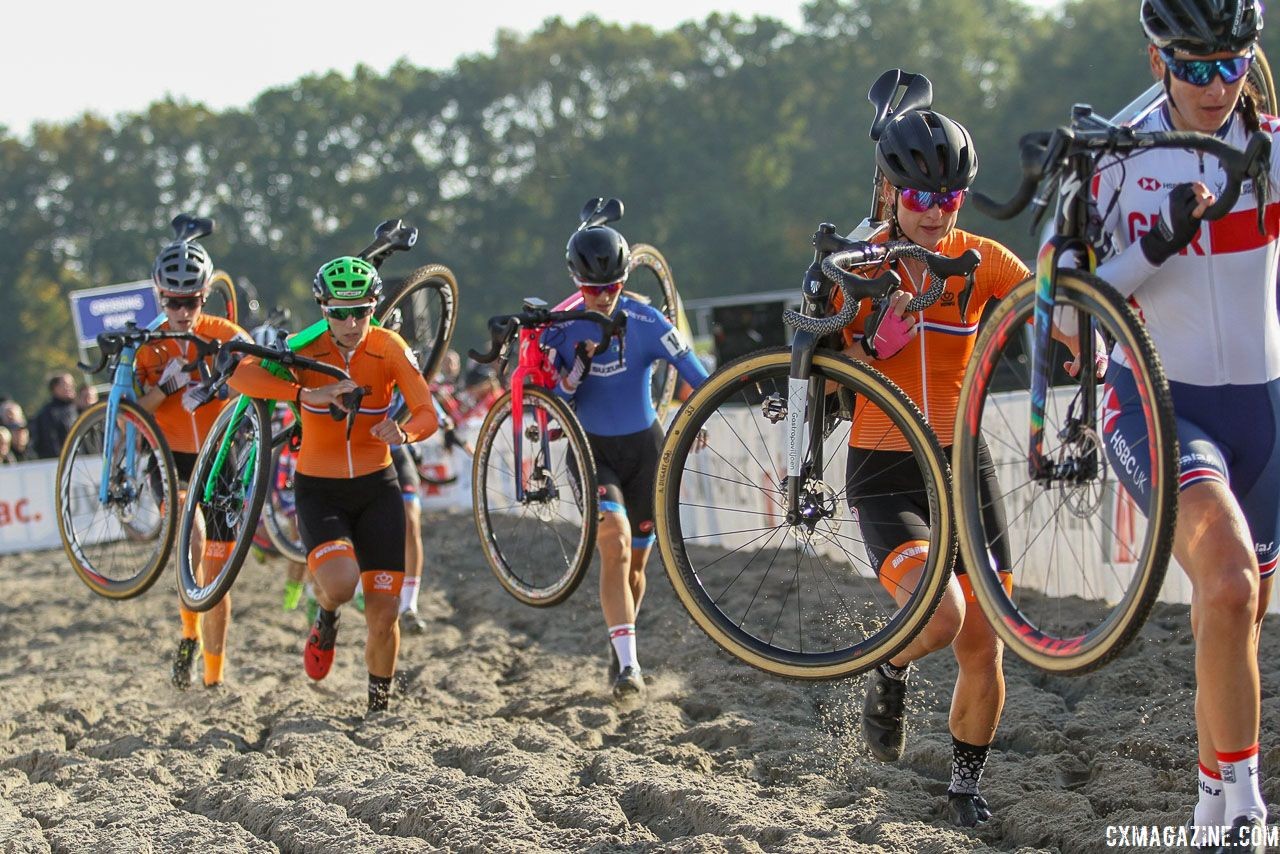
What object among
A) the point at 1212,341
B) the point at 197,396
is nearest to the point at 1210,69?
the point at 1212,341

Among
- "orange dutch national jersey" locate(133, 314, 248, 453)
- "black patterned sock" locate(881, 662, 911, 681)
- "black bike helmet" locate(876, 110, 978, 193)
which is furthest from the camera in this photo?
"orange dutch national jersey" locate(133, 314, 248, 453)

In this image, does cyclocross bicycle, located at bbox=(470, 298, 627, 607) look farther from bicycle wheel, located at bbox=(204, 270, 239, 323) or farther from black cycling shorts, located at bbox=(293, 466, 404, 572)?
bicycle wheel, located at bbox=(204, 270, 239, 323)

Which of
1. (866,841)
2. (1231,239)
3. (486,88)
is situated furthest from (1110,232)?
(486,88)

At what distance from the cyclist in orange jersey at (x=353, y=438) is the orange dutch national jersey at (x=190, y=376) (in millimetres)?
971

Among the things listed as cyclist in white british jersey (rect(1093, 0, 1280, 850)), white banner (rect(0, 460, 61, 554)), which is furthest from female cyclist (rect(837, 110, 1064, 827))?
white banner (rect(0, 460, 61, 554))

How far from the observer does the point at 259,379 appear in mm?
7746

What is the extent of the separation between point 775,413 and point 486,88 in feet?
193

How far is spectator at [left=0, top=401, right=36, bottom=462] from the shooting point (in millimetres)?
19188

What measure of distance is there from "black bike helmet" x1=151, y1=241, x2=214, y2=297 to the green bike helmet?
1.45 m

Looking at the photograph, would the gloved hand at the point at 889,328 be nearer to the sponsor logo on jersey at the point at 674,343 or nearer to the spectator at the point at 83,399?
the sponsor logo on jersey at the point at 674,343

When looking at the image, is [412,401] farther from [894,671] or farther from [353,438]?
[894,671]

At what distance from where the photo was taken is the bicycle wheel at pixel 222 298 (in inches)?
408

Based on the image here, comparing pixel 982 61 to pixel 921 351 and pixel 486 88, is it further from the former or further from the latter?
pixel 921 351

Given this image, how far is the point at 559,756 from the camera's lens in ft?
23.3
